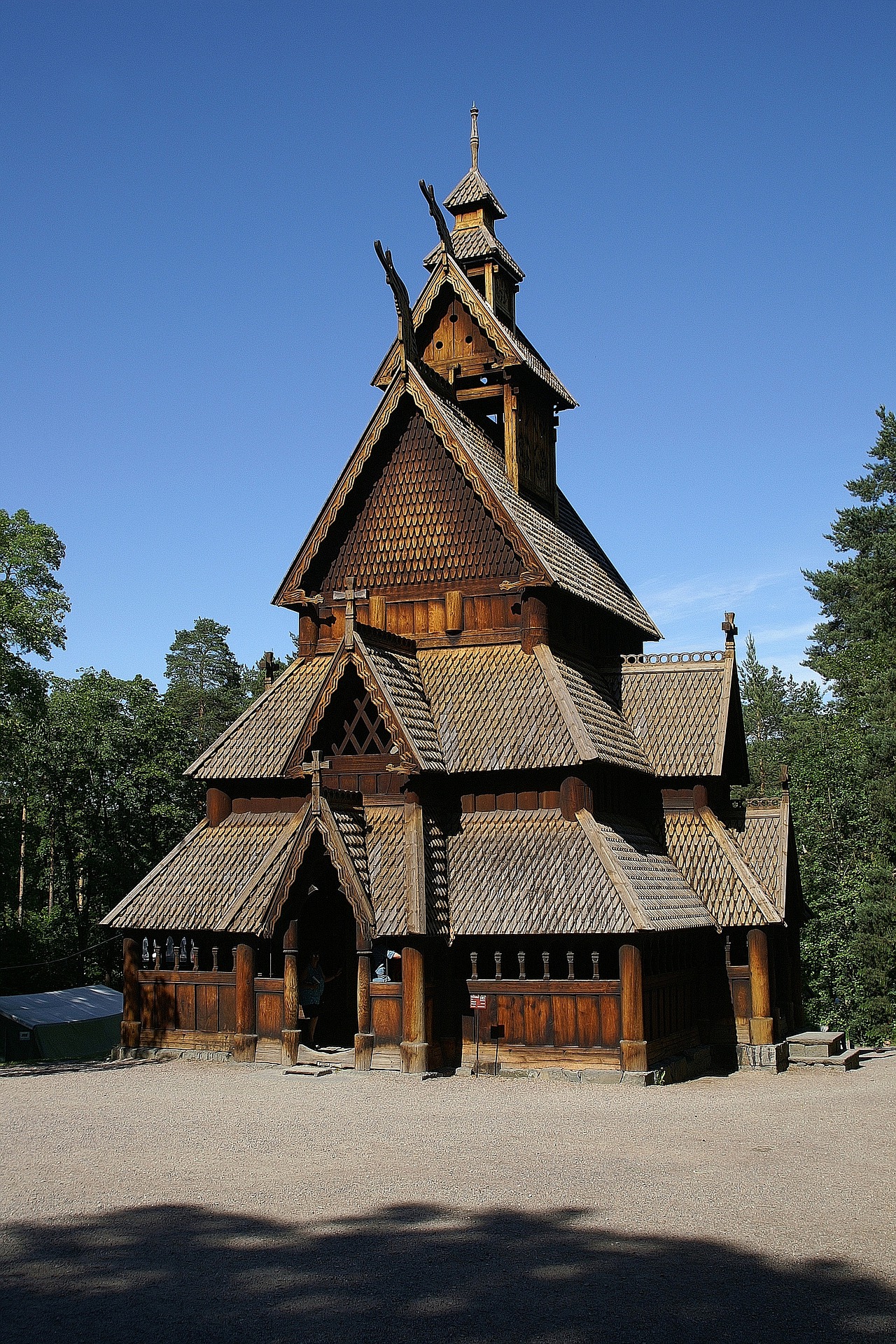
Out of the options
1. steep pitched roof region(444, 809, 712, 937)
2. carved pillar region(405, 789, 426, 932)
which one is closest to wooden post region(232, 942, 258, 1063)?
carved pillar region(405, 789, 426, 932)

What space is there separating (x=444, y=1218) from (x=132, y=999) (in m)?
14.5

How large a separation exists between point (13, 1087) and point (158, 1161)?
808 cm

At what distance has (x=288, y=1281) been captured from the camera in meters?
9.57

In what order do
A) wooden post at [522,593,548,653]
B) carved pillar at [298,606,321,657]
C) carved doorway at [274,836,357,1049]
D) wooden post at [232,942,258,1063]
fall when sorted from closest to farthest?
1. wooden post at [232,942,258,1063]
2. carved doorway at [274,836,357,1049]
3. wooden post at [522,593,548,653]
4. carved pillar at [298,606,321,657]

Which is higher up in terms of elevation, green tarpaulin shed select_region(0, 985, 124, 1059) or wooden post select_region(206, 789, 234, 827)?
wooden post select_region(206, 789, 234, 827)

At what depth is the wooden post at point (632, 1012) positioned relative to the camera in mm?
21000

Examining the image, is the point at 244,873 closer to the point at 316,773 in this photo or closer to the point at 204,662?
the point at 316,773

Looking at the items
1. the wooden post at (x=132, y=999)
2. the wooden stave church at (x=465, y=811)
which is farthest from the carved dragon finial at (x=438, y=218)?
the wooden post at (x=132, y=999)

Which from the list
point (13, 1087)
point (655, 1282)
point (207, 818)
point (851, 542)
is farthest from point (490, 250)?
point (851, 542)

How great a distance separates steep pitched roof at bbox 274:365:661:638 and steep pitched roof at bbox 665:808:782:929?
202 inches

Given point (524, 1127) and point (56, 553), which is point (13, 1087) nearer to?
point (524, 1127)

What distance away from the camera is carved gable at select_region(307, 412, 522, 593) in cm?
2650

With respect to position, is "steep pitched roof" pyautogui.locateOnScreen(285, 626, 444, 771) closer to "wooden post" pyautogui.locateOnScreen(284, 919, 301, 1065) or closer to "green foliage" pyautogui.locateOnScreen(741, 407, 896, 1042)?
"wooden post" pyautogui.locateOnScreen(284, 919, 301, 1065)

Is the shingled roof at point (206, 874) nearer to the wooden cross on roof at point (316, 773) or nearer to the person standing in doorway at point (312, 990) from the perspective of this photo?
the wooden cross on roof at point (316, 773)
